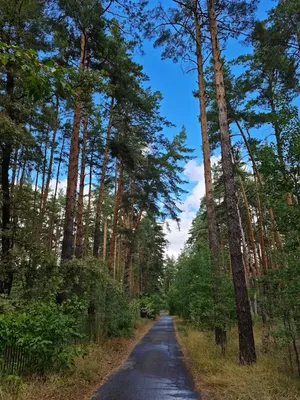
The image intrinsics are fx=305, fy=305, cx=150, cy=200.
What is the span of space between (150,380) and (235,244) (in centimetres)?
371

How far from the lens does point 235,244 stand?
7.51 meters

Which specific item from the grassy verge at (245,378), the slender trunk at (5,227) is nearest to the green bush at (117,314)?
the slender trunk at (5,227)

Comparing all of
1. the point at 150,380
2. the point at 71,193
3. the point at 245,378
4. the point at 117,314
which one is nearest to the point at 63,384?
the point at 150,380

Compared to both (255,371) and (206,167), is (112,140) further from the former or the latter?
(255,371)

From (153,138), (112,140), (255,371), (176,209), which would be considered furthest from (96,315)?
(176,209)

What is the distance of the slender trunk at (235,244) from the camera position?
6887 millimetres

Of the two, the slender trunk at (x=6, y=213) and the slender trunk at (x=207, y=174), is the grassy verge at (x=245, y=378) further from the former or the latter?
the slender trunk at (x=6, y=213)

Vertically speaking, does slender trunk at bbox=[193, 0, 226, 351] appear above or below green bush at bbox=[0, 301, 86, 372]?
above

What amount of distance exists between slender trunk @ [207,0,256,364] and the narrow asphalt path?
1.52m

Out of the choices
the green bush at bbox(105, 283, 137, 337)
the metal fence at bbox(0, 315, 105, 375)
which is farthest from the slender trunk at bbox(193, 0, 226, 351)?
the metal fence at bbox(0, 315, 105, 375)

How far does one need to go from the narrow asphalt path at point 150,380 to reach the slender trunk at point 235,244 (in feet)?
5.00

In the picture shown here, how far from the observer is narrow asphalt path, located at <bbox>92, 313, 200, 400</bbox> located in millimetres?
5680

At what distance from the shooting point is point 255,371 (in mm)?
6012

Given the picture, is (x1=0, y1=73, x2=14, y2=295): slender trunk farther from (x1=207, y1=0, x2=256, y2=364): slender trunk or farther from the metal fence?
Result: (x1=207, y1=0, x2=256, y2=364): slender trunk
